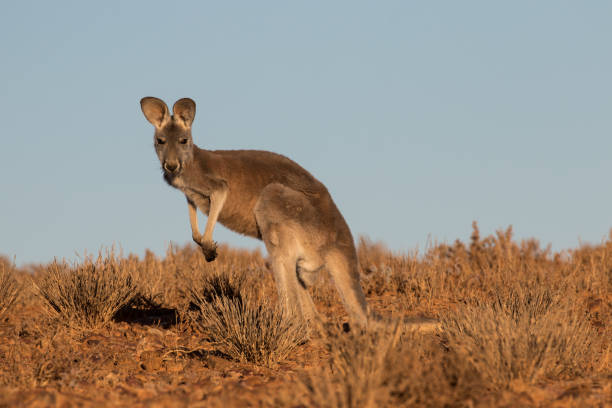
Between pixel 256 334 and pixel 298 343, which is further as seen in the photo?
pixel 298 343

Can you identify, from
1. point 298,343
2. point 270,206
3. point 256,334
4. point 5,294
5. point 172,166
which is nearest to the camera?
point 256,334

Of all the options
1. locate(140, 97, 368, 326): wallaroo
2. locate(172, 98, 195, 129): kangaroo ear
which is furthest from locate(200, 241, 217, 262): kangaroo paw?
locate(172, 98, 195, 129): kangaroo ear

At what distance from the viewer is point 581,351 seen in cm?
664

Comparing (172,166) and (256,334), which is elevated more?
(172,166)

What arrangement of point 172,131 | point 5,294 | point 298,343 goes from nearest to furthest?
point 298,343
point 172,131
point 5,294

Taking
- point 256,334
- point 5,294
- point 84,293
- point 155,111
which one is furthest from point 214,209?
point 5,294

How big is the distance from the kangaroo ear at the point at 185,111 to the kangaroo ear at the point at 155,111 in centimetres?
13

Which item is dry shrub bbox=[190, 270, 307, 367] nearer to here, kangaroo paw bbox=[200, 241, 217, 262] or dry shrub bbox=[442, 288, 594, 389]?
kangaroo paw bbox=[200, 241, 217, 262]

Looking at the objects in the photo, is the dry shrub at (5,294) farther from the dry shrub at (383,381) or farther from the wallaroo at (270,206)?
the dry shrub at (383,381)

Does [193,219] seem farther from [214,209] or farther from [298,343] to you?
[298,343]

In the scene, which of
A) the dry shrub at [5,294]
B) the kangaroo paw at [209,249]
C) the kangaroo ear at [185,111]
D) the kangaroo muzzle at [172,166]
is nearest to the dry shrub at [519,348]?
the kangaroo paw at [209,249]

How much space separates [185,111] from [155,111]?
0.38 m

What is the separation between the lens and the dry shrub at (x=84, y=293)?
8836 mm

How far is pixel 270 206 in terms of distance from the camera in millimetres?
7777
